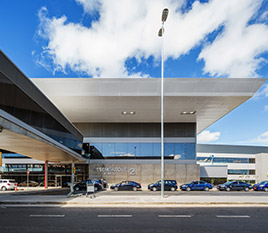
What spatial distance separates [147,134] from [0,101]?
28.8 m

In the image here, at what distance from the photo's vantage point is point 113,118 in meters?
35.0

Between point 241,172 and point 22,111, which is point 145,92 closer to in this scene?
point 22,111

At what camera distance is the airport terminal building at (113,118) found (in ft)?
42.8

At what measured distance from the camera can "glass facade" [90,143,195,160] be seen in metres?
36.8

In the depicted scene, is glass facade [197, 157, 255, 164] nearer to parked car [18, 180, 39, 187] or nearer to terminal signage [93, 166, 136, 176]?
terminal signage [93, 166, 136, 176]

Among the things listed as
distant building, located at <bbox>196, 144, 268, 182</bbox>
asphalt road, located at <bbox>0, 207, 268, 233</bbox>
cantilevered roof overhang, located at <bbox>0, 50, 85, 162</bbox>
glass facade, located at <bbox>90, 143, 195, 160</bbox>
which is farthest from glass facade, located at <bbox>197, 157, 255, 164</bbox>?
cantilevered roof overhang, located at <bbox>0, 50, 85, 162</bbox>

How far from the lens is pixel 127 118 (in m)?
34.9

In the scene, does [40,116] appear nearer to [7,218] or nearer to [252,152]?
[7,218]

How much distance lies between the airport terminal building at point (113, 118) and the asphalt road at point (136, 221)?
14.4 feet

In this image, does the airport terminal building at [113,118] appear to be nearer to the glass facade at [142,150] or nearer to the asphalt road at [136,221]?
the glass facade at [142,150]

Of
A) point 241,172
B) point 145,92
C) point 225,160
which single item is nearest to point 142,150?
point 145,92

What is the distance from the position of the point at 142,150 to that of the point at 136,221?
2675 centimetres

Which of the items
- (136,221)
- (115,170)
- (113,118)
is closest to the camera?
(136,221)

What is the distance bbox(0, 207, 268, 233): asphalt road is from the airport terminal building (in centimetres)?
440
